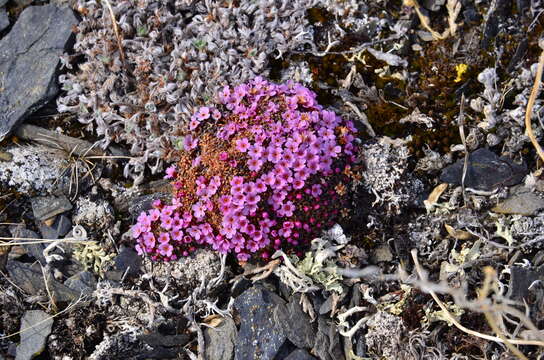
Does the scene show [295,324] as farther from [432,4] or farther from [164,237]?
[432,4]

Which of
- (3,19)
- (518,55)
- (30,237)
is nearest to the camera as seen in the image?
(30,237)

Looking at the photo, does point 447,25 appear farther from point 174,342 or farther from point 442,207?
point 174,342

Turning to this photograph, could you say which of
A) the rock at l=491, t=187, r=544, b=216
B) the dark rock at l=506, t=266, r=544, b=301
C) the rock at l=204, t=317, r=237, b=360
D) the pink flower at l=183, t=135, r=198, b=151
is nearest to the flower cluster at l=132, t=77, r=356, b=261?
the pink flower at l=183, t=135, r=198, b=151

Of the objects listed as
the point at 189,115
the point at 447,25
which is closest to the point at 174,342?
the point at 189,115

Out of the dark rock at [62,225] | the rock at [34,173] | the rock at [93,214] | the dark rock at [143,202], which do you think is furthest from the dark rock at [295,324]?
the rock at [34,173]

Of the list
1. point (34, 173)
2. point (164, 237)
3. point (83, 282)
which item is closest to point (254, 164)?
point (164, 237)

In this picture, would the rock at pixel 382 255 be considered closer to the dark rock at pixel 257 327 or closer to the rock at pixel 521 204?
the dark rock at pixel 257 327
